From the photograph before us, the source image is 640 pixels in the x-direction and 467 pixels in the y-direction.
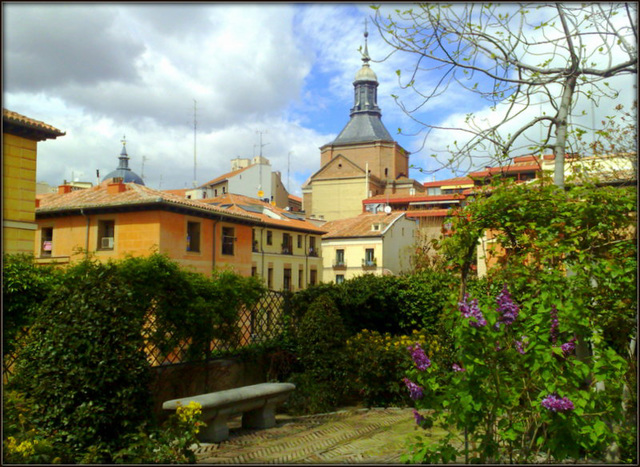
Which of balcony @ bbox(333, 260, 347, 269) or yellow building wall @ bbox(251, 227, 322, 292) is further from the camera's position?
balcony @ bbox(333, 260, 347, 269)

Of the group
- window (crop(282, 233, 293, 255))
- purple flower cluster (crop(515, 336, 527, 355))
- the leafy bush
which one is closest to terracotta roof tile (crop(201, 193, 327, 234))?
window (crop(282, 233, 293, 255))

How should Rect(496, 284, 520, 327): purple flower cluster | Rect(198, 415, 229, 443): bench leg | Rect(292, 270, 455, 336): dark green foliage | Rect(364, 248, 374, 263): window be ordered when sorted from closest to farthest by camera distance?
1. Rect(496, 284, 520, 327): purple flower cluster
2. Rect(198, 415, 229, 443): bench leg
3. Rect(292, 270, 455, 336): dark green foliage
4. Rect(364, 248, 374, 263): window

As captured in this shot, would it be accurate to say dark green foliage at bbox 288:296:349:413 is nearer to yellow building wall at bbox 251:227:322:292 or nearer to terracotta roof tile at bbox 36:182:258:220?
terracotta roof tile at bbox 36:182:258:220

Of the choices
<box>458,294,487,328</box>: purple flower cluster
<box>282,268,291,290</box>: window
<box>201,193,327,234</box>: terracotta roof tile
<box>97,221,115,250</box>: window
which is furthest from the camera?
<box>282,268,291,290</box>: window

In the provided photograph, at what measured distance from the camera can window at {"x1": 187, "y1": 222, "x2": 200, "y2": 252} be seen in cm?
2884

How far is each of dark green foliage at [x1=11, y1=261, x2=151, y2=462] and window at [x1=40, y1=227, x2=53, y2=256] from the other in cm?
2467

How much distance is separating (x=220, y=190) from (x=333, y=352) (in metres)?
52.9

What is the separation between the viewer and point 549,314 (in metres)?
4.74

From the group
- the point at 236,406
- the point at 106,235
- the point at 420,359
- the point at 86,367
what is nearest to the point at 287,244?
the point at 106,235

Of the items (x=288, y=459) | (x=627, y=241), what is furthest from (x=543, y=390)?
(x=288, y=459)

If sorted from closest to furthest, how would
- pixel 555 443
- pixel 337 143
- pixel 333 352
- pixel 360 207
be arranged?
pixel 555 443 → pixel 333 352 → pixel 360 207 → pixel 337 143

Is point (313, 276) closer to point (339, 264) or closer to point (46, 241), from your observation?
point (339, 264)

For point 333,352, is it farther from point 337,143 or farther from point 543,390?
point 337,143

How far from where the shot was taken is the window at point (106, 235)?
27.5 meters
